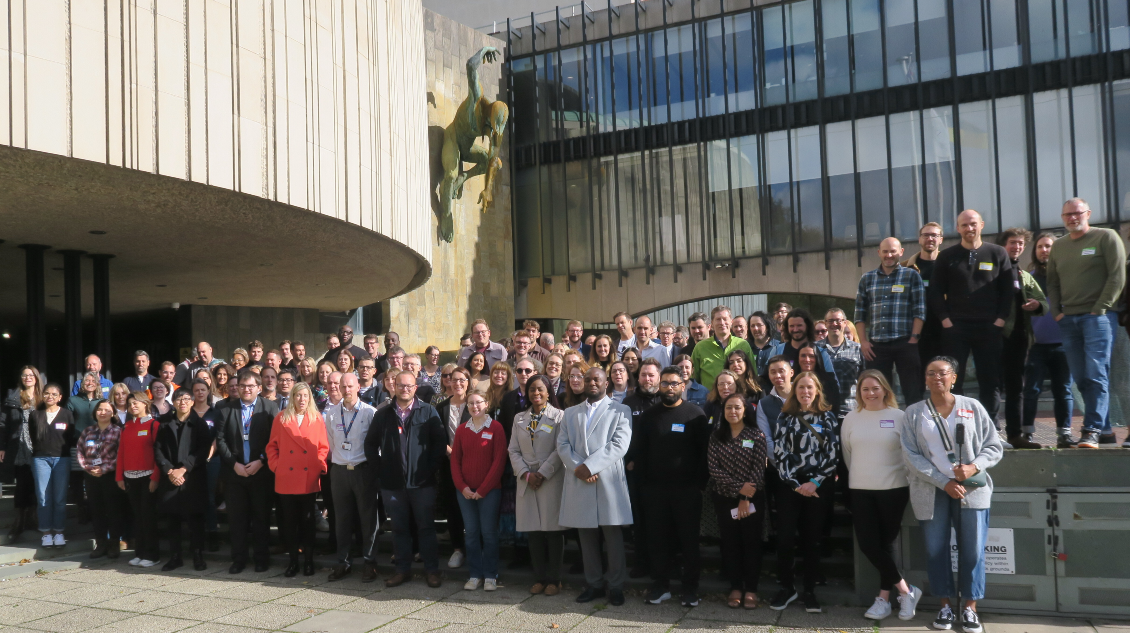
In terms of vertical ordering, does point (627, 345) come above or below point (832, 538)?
above

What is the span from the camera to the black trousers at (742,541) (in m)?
6.53

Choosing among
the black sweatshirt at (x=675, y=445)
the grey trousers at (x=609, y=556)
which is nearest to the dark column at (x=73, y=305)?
the grey trousers at (x=609, y=556)

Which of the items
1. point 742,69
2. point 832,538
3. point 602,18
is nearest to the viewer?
point 832,538

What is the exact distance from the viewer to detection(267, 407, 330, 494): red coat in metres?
8.23

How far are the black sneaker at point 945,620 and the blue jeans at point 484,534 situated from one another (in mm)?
3406

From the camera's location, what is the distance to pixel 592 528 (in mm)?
6840

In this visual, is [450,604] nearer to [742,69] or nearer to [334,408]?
[334,408]

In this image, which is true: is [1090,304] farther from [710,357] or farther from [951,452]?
[710,357]

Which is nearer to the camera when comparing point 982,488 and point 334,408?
point 982,488

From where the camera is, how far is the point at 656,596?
264 inches

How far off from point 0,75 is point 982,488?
820 cm

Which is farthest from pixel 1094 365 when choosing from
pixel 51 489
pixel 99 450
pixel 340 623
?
pixel 51 489

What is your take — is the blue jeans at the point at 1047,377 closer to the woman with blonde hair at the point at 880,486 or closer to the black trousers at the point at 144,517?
the woman with blonde hair at the point at 880,486

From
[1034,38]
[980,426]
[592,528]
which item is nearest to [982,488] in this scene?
[980,426]
